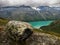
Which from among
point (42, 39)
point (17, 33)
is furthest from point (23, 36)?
point (42, 39)

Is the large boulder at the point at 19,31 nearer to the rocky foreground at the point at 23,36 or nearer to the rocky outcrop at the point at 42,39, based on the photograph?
the rocky foreground at the point at 23,36

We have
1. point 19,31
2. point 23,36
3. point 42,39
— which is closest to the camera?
point 19,31

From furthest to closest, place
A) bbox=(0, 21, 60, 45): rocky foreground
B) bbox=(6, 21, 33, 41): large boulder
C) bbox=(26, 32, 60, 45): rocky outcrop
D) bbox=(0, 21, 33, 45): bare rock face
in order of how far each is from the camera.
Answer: bbox=(26, 32, 60, 45): rocky outcrop, bbox=(0, 21, 60, 45): rocky foreground, bbox=(0, 21, 33, 45): bare rock face, bbox=(6, 21, 33, 41): large boulder

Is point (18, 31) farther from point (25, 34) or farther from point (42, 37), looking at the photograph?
point (42, 37)

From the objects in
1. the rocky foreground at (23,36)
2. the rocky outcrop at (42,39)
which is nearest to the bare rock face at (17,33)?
the rocky foreground at (23,36)

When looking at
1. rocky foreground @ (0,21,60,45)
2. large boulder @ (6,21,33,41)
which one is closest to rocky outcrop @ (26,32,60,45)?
rocky foreground @ (0,21,60,45)

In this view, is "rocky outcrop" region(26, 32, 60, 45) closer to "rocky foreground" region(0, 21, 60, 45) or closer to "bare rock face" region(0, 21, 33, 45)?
"rocky foreground" region(0, 21, 60, 45)

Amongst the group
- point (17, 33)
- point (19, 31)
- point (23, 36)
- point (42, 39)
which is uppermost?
point (19, 31)

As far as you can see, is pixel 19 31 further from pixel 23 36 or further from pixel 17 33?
pixel 23 36
